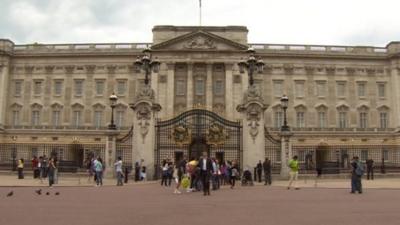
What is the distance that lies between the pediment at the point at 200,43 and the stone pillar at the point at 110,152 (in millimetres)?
35080

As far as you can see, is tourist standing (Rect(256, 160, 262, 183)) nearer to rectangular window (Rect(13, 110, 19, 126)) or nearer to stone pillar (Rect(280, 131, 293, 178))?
stone pillar (Rect(280, 131, 293, 178))

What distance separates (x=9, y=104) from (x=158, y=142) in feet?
145

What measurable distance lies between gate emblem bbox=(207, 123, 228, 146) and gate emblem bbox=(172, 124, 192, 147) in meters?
1.25

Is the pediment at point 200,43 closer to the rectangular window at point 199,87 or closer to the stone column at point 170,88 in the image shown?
the stone column at point 170,88

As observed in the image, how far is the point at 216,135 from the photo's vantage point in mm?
29531

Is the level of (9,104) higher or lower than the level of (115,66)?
lower

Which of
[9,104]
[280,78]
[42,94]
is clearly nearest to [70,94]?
[42,94]

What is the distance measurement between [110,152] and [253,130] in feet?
29.9

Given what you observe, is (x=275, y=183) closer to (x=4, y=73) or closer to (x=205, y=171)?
(x=205, y=171)

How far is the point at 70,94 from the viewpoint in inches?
2601

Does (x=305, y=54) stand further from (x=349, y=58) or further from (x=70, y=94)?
(x=70, y=94)

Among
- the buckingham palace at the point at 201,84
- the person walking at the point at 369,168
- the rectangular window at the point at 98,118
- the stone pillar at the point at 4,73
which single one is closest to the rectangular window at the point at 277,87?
the buckingham palace at the point at 201,84

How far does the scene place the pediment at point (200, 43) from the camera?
209 ft

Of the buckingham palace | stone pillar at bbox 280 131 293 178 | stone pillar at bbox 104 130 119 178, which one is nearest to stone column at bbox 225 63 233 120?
the buckingham palace
